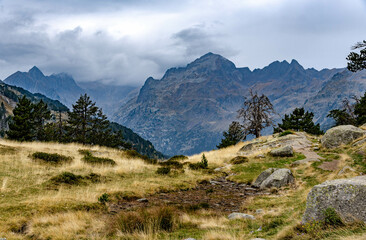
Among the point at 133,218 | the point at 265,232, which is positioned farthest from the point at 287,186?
the point at 133,218

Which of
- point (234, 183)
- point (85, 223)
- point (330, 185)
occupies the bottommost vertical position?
point (234, 183)

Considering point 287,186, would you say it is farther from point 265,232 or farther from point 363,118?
point 363,118

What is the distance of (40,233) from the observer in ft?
25.0

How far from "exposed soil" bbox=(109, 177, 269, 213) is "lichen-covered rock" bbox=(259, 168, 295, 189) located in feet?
2.54

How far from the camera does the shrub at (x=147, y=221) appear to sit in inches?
298

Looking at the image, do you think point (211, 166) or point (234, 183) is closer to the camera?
point (234, 183)

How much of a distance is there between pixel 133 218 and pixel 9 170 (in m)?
11.0

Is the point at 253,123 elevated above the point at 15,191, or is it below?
above

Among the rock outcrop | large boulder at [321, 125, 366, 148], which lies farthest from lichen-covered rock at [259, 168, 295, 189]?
large boulder at [321, 125, 366, 148]

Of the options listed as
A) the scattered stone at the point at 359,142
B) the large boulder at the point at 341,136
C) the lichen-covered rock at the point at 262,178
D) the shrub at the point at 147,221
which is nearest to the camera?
the shrub at the point at 147,221

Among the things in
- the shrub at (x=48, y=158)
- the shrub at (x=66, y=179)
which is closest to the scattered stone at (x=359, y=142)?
the shrub at (x=66, y=179)

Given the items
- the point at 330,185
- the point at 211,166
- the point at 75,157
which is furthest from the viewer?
the point at 211,166

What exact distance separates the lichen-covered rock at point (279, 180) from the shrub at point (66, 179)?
39.1 feet

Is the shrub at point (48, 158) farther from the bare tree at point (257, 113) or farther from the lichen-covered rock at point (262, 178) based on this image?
the bare tree at point (257, 113)
